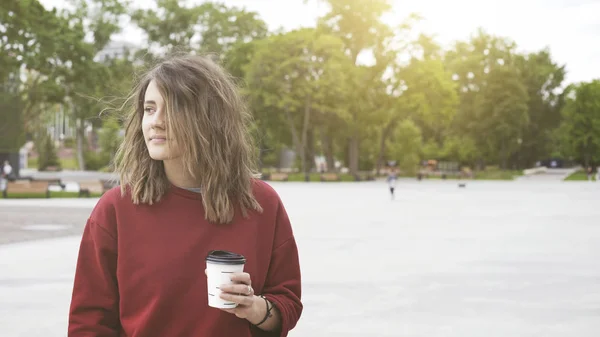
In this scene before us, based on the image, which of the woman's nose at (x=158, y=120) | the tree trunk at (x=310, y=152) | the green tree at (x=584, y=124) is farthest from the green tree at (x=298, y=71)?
the woman's nose at (x=158, y=120)

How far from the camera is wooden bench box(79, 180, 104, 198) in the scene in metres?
29.4

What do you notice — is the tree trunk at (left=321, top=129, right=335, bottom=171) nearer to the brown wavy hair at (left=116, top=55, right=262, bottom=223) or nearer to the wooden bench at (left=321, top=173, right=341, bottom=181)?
the wooden bench at (left=321, top=173, right=341, bottom=181)

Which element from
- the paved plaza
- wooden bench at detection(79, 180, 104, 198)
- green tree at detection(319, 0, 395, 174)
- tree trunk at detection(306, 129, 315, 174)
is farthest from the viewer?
tree trunk at detection(306, 129, 315, 174)

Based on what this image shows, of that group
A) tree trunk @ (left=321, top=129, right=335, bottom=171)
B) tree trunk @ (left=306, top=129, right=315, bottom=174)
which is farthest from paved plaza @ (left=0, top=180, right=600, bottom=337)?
tree trunk @ (left=306, top=129, right=315, bottom=174)

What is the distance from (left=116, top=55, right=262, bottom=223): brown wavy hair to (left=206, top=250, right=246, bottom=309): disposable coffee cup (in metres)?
0.23

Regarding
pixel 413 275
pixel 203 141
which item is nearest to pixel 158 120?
pixel 203 141

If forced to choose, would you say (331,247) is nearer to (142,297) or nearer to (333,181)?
(142,297)

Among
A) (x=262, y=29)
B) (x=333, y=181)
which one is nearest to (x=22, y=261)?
(x=333, y=181)

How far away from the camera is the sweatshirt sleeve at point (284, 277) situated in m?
2.45

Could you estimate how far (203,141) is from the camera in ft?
7.59

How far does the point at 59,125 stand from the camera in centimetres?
11919

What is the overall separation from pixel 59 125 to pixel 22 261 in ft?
374

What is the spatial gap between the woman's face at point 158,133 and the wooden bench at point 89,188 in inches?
1107

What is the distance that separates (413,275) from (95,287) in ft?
24.7
